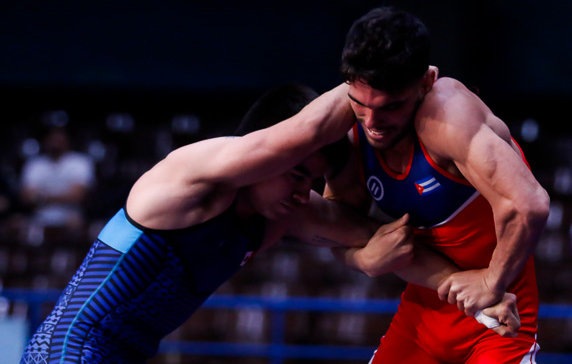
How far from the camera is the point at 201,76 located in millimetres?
7422

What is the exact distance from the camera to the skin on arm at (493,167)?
198cm

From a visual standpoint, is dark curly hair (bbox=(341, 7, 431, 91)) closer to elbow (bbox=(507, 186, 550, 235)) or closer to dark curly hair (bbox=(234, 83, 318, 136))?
dark curly hair (bbox=(234, 83, 318, 136))

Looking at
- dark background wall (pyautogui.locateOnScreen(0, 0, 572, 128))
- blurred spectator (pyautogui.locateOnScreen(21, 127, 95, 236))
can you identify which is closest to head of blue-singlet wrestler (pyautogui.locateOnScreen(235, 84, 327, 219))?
blurred spectator (pyautogui.locateOnScreen(21, 127, 95, 236))

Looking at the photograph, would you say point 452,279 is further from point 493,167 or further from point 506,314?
point 493,167

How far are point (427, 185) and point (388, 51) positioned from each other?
0.48 metres

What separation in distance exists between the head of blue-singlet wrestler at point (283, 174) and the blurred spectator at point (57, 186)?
4.05 m

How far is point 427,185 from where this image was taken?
2262mm

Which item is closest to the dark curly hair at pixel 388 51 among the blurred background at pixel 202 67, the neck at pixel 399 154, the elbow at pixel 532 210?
the neck at pixel 399 154

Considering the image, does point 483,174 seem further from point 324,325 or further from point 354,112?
point 324,325

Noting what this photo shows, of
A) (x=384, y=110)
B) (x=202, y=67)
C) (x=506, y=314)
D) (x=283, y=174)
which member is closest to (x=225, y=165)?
(x=283, y=174)

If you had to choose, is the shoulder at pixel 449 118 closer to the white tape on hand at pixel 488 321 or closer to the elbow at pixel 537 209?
the elbow at pixel 537 209

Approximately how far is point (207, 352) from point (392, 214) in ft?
9.36

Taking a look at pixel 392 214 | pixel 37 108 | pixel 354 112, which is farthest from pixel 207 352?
pixel 37 108

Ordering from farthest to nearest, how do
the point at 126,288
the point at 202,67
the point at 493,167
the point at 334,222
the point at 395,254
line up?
the point at 202,67 < the point at 334,222 < the point at 395,254 < the point at 126,288 < the point at 493,167
